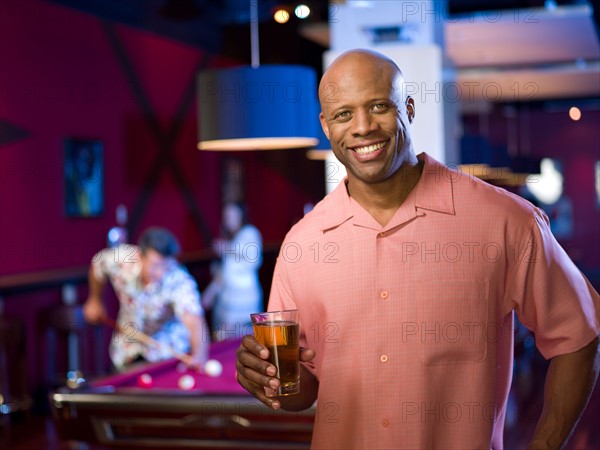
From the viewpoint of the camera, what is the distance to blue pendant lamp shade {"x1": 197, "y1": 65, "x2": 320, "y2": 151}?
154 inches

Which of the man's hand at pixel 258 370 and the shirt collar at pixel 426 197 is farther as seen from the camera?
the shirt collar at pixel 426 197

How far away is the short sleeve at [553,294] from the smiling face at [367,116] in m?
0.32

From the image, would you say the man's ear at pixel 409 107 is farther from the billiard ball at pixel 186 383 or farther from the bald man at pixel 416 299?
the billiard ball at pixel 186 383

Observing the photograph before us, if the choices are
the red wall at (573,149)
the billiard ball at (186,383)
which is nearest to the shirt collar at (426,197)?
the billiard ball at (186,383)

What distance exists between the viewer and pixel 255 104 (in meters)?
3.92

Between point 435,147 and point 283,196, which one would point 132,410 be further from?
point 283,196

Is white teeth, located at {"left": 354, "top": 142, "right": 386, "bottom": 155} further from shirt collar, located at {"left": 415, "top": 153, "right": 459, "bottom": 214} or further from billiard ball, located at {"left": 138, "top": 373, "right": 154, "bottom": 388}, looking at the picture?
billiard ball, located at {"left": 138, "top": 373, "right": 154, "bottom": 388}

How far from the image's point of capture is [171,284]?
4.68 metres

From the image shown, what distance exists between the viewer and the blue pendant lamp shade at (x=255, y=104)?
390 cm

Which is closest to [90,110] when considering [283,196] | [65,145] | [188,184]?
[65,145]

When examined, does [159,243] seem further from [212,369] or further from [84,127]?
[84,127]

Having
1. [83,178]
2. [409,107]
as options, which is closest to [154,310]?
[83,178]

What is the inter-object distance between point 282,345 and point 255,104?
2294mm

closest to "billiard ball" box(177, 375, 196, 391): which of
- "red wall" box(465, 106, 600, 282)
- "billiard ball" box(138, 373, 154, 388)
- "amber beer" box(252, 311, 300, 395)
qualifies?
A: "billiard ball" box(138, 373, 154, 388)
